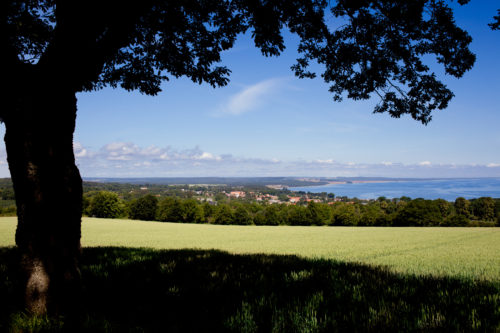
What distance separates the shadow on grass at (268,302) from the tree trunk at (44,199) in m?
0.28

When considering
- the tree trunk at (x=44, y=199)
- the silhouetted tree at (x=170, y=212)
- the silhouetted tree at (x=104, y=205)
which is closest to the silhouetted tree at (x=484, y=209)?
the silhouetted tree at (x=170, y=212)

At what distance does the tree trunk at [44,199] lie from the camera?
2.94 metres

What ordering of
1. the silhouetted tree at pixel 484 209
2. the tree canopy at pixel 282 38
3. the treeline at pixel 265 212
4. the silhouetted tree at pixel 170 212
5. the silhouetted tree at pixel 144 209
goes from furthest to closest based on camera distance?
the silhouetted tree at pixel 144 209 → the silhouetted tree at pixel 484 209 → the silhouetted tree at pixel 170 212 → the treeline at pixel 265 212 → the tree canopy at pixel 282 38

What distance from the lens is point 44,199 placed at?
3.06 metres

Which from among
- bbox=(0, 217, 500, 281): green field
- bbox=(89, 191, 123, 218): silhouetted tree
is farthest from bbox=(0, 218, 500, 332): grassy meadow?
bbox=(89, 191, 123, 218): silhouetted tree

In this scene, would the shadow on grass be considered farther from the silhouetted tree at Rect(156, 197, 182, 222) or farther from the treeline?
the treeline

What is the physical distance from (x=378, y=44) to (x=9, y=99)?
301 inches

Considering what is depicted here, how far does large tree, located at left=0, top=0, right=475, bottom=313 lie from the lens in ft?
10.0

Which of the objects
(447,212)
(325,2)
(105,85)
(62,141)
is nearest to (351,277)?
(62,141)

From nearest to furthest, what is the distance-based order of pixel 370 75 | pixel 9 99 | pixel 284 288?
pixel 9 99
pixel 284 288
pixel 370 75

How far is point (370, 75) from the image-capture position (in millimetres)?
7121

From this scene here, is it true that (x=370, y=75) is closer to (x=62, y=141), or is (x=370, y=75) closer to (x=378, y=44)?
(x=378, y=44)

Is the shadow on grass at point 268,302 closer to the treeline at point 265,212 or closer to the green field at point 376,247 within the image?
the green field at point 376,247

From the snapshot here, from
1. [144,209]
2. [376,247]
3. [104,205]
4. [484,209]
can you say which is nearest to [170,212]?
[144,209]
